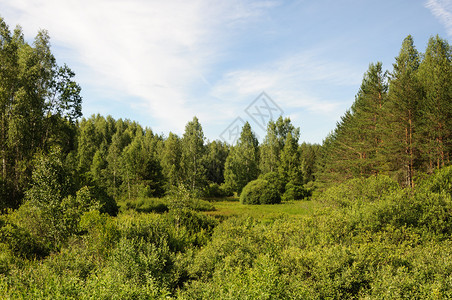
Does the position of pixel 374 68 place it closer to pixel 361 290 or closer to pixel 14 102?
pixel 361 290

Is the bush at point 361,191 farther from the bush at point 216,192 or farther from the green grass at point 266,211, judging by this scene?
the bush at point 216,192

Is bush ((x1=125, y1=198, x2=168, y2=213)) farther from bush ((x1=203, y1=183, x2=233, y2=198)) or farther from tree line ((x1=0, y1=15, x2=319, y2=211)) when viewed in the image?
bush ((x1=203, y1=183, x2=233, y2=198))

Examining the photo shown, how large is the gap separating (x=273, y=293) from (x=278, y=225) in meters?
6.75

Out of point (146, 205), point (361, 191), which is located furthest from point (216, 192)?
point (361, 191)

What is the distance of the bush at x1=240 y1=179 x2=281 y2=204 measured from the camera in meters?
41.3

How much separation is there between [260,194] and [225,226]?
25391 mm

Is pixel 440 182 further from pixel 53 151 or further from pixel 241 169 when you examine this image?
pixel 241 169

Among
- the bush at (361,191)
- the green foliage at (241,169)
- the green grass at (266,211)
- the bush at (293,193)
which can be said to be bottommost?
the green grass at (266,211)

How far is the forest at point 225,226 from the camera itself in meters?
8.03

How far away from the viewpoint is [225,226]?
55.7 ft

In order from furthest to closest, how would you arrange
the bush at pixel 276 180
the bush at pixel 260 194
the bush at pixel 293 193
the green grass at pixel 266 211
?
the bush at pixel 276 180 < the bush at pixel 293 193 < the bush at pixel 260 194 < the green grass at pixel 266 211

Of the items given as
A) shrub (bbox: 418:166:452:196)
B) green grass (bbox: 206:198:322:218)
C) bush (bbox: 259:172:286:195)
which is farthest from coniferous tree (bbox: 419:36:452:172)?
bush (bbox: 259:172:286:195)

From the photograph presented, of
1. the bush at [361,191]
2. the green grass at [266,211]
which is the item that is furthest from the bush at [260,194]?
the bush at [361,191]

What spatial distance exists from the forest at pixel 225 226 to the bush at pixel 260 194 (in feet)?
25.2
